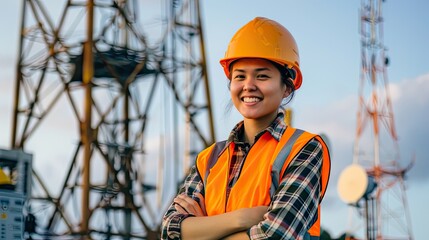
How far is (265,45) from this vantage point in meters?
3.68

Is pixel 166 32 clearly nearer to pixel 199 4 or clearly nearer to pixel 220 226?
pixel 199 4

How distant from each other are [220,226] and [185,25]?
21314mm

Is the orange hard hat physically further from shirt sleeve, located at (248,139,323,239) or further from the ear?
shirt sleeve, located at (248,139,323,239)

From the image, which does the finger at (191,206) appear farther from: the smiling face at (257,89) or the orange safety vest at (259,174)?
the smiling face at (257,89)

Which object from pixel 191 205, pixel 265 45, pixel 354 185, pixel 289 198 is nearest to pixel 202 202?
pixel 191 205

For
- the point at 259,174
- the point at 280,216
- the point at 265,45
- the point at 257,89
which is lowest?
the point at 280,216

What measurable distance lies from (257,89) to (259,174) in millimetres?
318

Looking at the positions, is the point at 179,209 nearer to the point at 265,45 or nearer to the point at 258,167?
the point at 258,167

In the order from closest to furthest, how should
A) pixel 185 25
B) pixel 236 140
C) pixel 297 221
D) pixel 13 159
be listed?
pixel 297 221
pixel 236 140
pixel 13 159
pixel 185 25

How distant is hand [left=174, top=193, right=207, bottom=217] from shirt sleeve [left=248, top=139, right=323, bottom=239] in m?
0.28

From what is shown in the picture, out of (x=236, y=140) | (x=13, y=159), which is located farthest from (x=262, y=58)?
(x=13, y=159)

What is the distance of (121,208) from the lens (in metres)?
23.6

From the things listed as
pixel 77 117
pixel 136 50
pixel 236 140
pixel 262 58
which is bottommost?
pixel 236 140

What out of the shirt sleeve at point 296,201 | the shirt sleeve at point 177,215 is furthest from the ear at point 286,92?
the shirt sleeve at point 177,215
